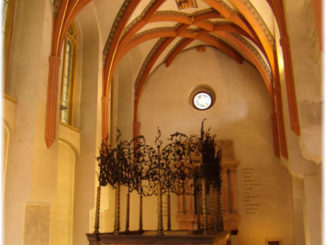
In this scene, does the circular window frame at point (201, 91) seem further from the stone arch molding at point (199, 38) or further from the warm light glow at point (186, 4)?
the warm light glow at point (186, 4)

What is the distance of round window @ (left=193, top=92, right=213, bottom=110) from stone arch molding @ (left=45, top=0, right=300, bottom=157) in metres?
1.94

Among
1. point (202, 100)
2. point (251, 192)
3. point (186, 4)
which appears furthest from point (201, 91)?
point (251, 192)

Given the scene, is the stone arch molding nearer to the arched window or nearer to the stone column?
the arched window

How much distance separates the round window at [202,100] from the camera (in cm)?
1598

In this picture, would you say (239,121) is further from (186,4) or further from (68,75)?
(68,75)

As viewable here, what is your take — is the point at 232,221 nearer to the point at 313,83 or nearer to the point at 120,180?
the point at 120,180

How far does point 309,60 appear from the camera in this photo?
7.31 metres

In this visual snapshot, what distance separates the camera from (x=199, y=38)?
1538 centimetres

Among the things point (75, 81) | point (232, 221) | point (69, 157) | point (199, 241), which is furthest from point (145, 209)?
point (199, 241)

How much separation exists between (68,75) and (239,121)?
691 centimetres

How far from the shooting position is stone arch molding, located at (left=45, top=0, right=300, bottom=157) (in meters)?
9.12

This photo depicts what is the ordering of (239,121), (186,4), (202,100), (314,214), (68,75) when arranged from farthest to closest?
1. (202,100)
2. (239,121)
3. (186,4)
4. (68,75)
5. (314,214)

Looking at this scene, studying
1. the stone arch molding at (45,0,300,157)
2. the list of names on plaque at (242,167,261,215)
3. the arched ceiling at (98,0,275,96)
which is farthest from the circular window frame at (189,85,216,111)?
the list of names on plaque at (242,167,261,215)

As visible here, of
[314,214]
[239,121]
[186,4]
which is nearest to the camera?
[314,214]
